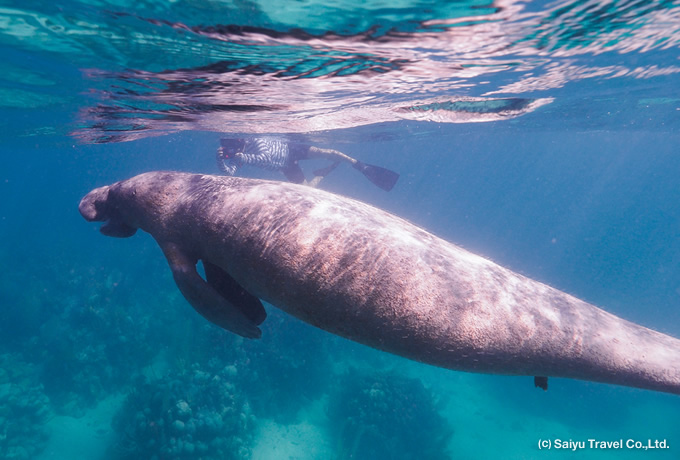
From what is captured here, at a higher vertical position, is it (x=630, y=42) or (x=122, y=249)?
(x=630, y=42)

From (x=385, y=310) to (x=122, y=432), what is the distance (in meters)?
12.2

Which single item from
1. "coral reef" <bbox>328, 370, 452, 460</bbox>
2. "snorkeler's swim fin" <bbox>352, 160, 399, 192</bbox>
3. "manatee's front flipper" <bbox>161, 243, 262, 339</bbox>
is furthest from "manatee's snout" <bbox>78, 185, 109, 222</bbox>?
"coral reef" <bbox>328, 370, 452, 460</bbox>

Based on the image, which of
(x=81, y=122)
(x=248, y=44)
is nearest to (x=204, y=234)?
(x=248, y=44)

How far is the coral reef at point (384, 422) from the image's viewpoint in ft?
38.6

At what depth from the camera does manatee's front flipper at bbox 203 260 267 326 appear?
390 centimetres

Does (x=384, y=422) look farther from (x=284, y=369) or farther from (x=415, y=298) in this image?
(x=415, y=298)

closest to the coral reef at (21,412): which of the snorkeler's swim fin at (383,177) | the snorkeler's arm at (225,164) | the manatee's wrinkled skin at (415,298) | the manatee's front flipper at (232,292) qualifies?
the snorkeler's arm at (225,164)

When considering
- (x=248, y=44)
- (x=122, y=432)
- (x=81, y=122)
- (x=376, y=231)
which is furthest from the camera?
(x=81, y=122)

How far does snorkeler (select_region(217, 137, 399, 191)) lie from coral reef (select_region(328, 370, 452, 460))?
26.5ft

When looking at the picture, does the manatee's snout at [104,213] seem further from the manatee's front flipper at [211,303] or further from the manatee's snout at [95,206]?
the manatee's front flipper at [211,303]

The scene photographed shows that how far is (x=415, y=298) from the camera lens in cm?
261

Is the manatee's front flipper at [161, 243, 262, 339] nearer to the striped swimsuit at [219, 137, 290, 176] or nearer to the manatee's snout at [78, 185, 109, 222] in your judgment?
the manatee's snout at [78, 185, 109, 222]

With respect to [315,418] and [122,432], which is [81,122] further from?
[315,418]

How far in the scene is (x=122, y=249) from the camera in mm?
28297
